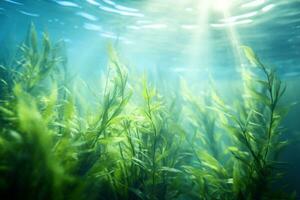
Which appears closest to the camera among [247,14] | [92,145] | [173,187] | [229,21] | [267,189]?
[92,145]

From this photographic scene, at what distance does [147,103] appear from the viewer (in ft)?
12.4

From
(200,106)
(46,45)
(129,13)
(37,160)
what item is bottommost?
(37,160)

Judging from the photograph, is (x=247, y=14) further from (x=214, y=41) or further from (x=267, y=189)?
(x=267, y=189)

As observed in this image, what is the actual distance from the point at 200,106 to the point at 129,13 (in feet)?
26.8

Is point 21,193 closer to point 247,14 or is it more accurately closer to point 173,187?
point 173,187

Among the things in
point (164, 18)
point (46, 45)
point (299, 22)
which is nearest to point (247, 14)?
point (299, 22)

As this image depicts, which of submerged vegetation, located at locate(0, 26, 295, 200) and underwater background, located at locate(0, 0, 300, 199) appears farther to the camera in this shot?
underwater background, located at locate(0, 0, 300, 199)

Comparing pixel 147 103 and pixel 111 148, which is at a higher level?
pixel 147 103

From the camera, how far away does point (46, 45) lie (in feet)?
17.4

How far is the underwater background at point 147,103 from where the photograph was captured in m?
2.69

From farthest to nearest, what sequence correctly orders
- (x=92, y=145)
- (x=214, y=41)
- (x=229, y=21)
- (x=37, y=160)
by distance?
1. (x=214, y=41)
2. (x=229, y=21)
3. (x=92, y=145)
4. (x=37, y=160)

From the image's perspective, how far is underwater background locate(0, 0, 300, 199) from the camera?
106 inches

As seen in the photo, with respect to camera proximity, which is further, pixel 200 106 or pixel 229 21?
pixel 229 21

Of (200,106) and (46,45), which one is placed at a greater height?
(46,45)
